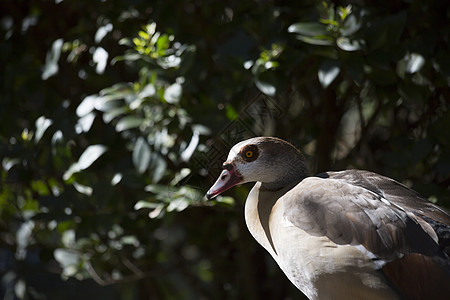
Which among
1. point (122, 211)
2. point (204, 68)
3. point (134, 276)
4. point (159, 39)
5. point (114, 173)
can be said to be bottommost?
point (134, 276)

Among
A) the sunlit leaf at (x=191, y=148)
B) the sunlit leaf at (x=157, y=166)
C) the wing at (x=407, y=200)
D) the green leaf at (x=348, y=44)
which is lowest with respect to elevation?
the sunlit leaf at (x=157, y=166)

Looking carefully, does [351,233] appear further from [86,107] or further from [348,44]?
[86,107]

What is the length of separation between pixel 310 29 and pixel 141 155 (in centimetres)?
65

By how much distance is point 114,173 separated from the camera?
2.11 metres

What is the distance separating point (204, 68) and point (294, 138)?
434 mm

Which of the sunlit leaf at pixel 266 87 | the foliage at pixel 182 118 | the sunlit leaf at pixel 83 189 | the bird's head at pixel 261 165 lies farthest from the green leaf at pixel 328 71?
the sunlit leaf at pixel 83 189

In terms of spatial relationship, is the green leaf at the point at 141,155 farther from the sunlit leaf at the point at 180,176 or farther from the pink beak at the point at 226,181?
the pink beak at the point at 226,181

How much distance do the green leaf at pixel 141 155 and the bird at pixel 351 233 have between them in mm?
441

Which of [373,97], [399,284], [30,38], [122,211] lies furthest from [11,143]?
[399,284]

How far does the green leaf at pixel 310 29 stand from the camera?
1755 millimetres

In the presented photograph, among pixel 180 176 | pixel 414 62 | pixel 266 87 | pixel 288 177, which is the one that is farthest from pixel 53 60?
pixel 414 62

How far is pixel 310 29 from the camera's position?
1.76m

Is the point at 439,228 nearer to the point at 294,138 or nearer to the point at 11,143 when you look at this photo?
the point at 294,138

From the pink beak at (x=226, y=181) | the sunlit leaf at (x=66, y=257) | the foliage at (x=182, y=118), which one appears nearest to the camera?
the pink beak at (x=226, y=181)
